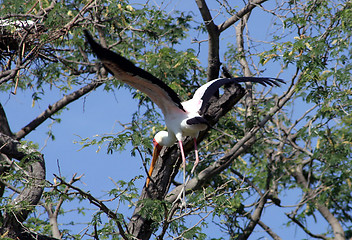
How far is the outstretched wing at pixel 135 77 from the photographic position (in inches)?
151

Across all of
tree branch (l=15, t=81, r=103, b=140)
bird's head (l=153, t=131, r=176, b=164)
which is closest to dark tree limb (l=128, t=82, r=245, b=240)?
bird's head (l=153, t=131, r=176, b=164)

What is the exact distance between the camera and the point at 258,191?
7.45 metres

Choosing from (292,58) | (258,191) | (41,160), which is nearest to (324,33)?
(292,58)

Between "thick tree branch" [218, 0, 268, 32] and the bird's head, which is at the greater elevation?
"thick tree branch" [218, 0, 268, 32]

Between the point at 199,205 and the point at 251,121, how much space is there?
8.55 feet

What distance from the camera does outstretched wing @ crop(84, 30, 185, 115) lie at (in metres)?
3.85

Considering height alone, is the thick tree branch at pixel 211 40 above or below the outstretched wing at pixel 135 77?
above

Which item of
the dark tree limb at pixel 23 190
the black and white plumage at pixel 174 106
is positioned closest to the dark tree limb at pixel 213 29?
the black and white plumage at pixel 174 106

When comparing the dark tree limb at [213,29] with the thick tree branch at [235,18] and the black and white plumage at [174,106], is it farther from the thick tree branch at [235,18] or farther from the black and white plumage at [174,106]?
the black and white plumage at [174,106]

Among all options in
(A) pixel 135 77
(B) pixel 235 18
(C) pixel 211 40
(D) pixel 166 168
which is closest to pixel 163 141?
(D) pixel 166 168

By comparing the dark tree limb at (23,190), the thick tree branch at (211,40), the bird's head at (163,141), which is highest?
the thick tree branch at (211,40)

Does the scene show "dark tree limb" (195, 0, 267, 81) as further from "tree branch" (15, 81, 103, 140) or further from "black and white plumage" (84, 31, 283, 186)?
"tree branch" (15, 81, 103, 140)

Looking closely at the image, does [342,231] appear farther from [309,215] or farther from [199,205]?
[199,205]

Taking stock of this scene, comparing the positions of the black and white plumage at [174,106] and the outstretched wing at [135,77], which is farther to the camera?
the black and white plumage at [174,106]
